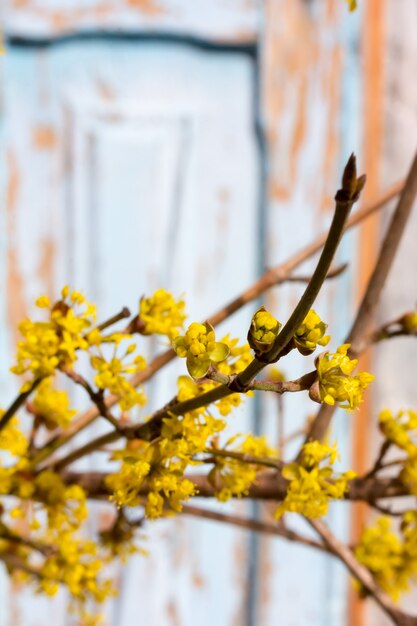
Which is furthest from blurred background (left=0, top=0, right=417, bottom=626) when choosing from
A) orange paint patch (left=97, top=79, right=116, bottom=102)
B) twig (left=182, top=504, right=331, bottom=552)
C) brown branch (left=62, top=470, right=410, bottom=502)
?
brown branch (left=62, top=470, right=410, bottom=502)

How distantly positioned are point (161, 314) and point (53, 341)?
0.05m

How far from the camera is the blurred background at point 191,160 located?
0.93 meters

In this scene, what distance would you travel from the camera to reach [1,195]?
926 mm

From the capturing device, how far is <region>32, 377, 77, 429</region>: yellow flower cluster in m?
0.40

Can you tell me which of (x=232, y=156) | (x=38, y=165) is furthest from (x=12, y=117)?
(x=232, y=156)

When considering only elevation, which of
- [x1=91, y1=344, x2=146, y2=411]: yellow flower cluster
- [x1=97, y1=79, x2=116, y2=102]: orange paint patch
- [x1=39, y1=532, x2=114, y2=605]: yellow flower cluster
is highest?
[x1=97, y1=79, x2=116, y2=102]: orange paint patch

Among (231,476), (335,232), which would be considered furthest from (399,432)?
(335,232)

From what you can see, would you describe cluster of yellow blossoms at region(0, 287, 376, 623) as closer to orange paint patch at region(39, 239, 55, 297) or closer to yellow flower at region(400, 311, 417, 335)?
yellow flower at region(400, 311, 417, 335)

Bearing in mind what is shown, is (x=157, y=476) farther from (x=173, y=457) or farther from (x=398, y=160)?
(x=398, y=160)

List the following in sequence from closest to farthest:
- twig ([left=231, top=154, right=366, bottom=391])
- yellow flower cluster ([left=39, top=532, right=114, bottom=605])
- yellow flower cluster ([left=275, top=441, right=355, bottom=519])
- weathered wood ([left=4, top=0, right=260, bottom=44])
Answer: twig ([left=231, top=154, right=366, bottom=391])
yellow flower cluster ([left=275, top=441, right=355, bottom=519])
yellow flower cluster ([left=39, top=532, right=114, bottom=605])
weathered wood ([left=4, top=0, right=260, bottom=44])

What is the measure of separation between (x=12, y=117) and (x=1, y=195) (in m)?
0.09

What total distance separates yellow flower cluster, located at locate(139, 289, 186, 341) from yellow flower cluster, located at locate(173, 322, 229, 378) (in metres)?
0.11

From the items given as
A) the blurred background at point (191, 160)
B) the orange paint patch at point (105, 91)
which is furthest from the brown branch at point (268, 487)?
the orange paint patch at point (105, 91)

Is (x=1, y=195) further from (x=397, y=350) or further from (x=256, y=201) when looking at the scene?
(x=397, y=350)
